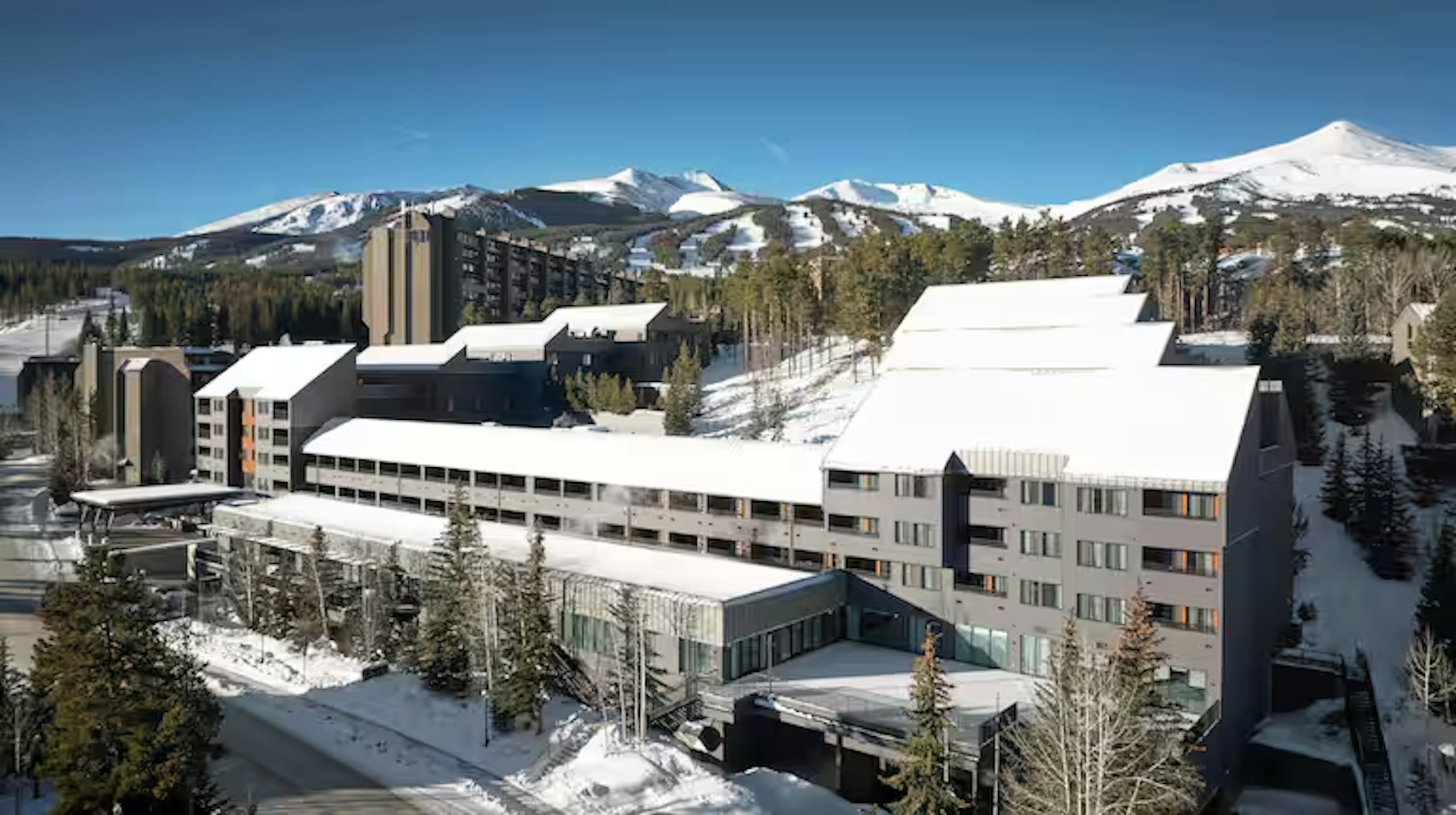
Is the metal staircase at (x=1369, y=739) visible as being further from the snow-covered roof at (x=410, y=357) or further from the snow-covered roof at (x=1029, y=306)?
the snow-covered roof at (x=410, y=357)

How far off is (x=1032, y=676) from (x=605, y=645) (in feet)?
54.8

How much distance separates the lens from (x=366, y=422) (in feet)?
209

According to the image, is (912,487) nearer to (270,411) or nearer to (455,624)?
(455,624)

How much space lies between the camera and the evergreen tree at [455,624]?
1484 inches

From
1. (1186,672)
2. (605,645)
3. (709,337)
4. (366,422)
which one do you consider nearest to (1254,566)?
(1186,672)

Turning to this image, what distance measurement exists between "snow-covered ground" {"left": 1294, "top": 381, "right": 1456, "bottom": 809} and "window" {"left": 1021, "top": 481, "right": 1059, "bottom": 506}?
16.0m

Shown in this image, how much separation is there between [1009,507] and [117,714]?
30.1 metres

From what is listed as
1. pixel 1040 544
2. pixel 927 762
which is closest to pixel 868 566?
pixel 1040 544

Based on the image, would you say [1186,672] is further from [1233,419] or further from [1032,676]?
[1233,419]

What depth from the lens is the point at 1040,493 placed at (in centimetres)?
3600

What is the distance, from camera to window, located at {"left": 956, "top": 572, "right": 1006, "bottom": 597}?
1453 inches

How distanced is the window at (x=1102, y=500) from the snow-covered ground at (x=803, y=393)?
31867mm

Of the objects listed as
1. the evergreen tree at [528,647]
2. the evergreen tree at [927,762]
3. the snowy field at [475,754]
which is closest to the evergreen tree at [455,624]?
the snowy field at [475,754]

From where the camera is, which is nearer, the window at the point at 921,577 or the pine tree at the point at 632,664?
the pine tree at the point at 632,664
